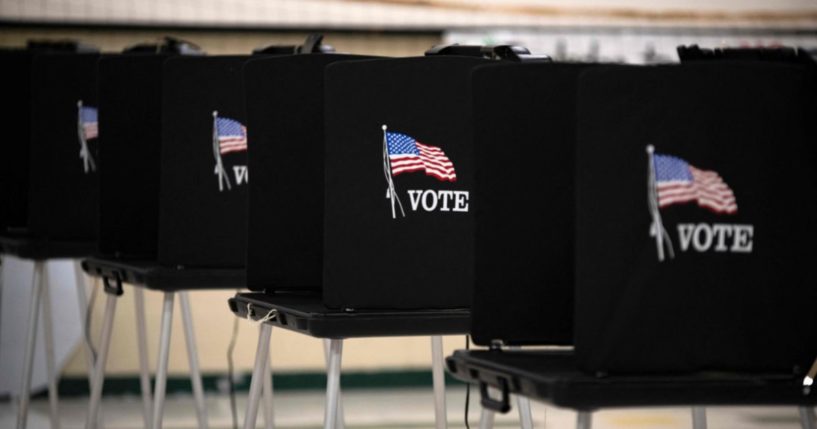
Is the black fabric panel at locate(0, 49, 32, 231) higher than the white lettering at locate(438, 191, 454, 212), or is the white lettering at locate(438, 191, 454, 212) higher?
the black fabric panel at locate(0, 49, 32, 231)

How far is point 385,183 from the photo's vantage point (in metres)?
1.96

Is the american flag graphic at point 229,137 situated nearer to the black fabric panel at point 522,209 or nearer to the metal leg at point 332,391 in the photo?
the metal leg at point 332,391

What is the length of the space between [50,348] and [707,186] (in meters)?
2.24

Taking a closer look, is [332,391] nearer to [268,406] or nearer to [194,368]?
[268,406]

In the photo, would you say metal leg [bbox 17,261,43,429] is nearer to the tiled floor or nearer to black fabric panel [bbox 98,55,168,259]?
black fabric panel [bbox 98,55,168,259]

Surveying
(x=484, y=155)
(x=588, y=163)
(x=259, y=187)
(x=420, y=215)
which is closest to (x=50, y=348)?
(x=259, y=187)

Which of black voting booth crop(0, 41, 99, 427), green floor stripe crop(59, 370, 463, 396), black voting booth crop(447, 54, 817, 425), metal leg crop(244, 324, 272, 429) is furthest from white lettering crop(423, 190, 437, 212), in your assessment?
green floor stripe crop(59, 370, 463, 396)

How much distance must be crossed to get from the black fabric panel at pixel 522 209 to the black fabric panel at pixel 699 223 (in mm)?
193

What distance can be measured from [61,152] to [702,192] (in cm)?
184

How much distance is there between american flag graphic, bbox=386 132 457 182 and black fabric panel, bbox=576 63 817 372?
53cm

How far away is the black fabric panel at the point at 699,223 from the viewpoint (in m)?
1.47

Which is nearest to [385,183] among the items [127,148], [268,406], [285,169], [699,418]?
[285,169]

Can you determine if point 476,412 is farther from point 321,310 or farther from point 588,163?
point 588,163

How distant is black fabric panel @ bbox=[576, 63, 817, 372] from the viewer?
4.84 ft
